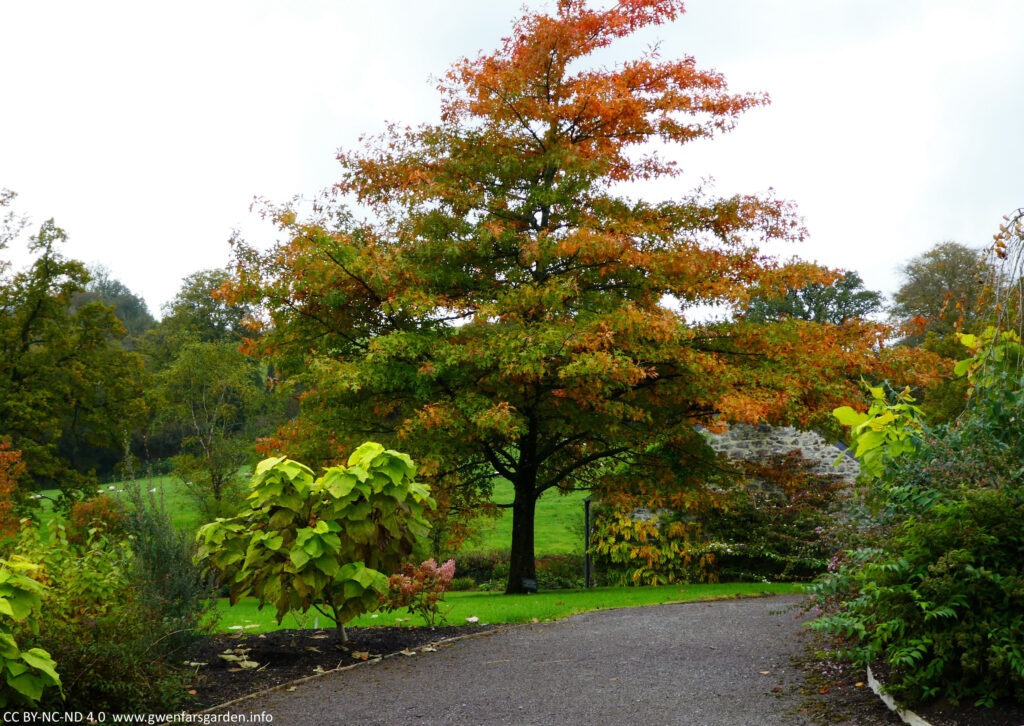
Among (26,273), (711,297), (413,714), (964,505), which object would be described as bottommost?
(413,714)

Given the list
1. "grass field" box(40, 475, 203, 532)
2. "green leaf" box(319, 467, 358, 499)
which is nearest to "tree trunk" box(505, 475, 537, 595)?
"green leaf" box(319, 467, 358, 499)

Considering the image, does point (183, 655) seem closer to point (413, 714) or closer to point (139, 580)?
point (139, 580)

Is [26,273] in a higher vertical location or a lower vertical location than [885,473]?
higher

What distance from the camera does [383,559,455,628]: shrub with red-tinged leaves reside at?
7.62 m

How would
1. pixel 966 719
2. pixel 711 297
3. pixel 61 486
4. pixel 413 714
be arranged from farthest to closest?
pixel 61 486 < pixel 711 297 < pixel 413 714 < pixel 966 719

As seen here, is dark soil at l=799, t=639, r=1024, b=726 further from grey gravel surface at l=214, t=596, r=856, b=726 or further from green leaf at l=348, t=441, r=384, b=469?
green leaf at l=348, t=441, r=384, b=469

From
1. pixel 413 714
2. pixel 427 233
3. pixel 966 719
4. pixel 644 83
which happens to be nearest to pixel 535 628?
pixel 413 714

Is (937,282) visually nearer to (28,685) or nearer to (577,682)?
(577,682)

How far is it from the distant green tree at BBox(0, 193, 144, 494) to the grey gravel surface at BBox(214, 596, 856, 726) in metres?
16.7

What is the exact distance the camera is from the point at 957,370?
6.13 m

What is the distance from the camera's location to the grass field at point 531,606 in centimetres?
885

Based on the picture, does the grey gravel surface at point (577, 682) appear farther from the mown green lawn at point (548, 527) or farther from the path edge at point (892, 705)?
the mown green lawn at point (548, 527)

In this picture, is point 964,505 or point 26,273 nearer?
point 964,505

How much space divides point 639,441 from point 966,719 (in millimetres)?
7040
